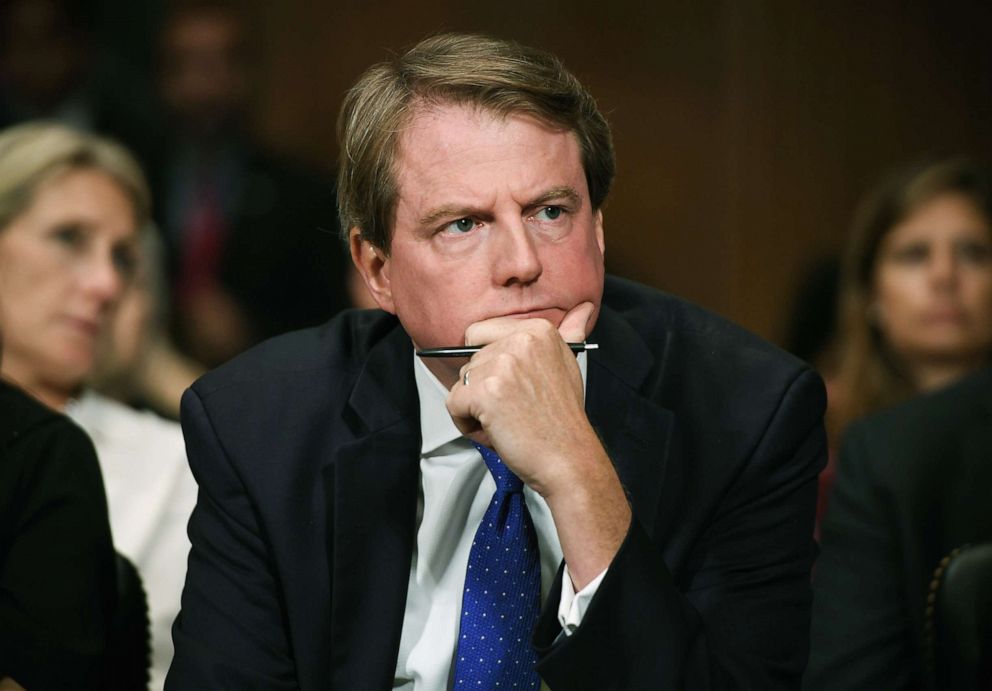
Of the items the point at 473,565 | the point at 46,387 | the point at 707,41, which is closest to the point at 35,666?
the point at 473,565

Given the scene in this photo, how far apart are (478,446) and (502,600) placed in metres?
0.24

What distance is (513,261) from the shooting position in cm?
175

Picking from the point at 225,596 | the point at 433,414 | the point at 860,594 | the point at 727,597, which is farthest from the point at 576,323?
the point at 860,594

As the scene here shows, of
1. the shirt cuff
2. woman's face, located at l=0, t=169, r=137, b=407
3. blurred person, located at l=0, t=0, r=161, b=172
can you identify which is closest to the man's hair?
the shirt cuff

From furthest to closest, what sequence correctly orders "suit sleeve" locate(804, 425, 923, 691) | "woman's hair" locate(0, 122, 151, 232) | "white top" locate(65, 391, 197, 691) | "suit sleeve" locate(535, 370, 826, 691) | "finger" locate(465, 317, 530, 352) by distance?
"woman's hair" locate(0, 122, 151, 232) < "white top" locate(65, 391, 197, 691) < "suit sleeve" locate(804, 425, 923, 691) < "finger" locate(465, 317, 530, 352) < "suit sleeve" locate(535, 370, 826, 691)

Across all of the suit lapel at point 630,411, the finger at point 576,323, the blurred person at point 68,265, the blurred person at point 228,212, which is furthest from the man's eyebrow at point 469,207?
the blurred person at point 228,212

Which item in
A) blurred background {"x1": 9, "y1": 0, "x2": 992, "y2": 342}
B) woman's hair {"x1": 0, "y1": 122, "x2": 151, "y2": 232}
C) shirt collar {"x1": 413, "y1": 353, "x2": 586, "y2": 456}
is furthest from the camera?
blurred background {"x1": 9, "y1": 0, "x2": 992, "y2": 342}

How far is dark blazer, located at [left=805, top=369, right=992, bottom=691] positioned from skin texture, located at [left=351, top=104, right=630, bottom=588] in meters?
0.75

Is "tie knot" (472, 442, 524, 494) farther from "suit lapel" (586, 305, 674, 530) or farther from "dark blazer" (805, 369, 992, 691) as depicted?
"dark blazer" (805, 369, 992, 691)

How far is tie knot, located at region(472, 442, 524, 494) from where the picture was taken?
6.12 feet

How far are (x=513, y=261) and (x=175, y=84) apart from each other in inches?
137

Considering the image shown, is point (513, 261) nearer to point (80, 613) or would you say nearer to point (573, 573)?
point (573, 573)

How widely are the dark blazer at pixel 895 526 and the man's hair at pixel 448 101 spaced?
0.80 meters

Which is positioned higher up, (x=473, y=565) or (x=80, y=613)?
(x=473, y=565)
